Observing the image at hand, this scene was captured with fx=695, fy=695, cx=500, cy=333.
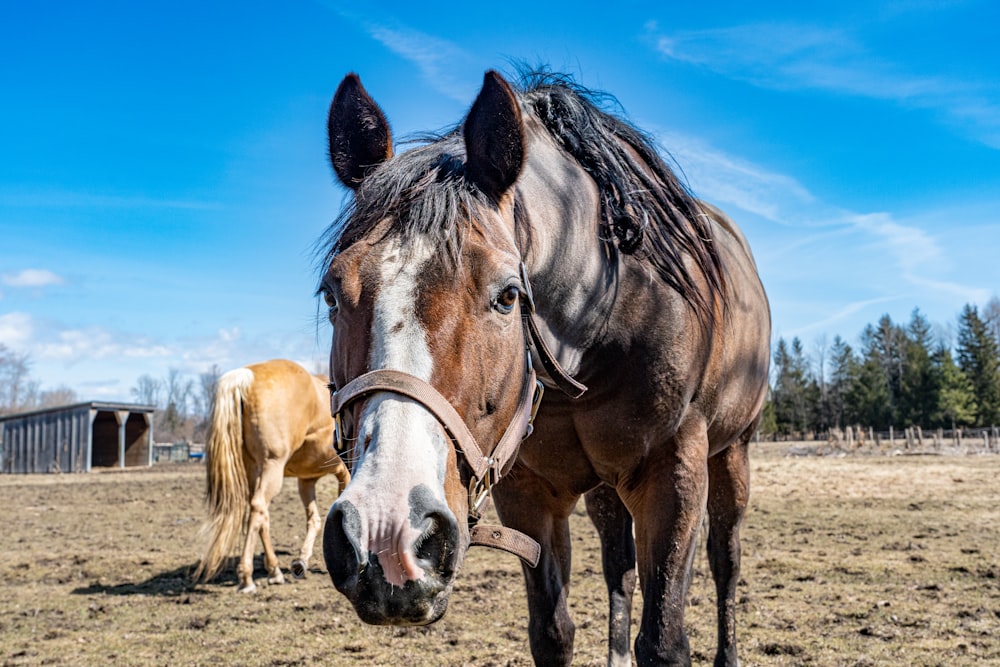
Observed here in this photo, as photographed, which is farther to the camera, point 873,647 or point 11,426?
point 11,426

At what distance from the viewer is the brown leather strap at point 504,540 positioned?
5.89 feet

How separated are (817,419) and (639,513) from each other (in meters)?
64.2

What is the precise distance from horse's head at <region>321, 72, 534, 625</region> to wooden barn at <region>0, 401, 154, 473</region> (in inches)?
1179

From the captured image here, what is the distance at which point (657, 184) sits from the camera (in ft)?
9.32

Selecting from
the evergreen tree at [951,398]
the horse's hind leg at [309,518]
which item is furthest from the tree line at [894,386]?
the horse's hind leg at [309,518]

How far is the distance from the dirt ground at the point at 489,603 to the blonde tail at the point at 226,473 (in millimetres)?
519

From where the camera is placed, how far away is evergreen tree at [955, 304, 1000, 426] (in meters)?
50.5

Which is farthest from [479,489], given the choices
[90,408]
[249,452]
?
[90,408]

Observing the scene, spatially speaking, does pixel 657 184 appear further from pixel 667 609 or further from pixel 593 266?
pixel 667 609

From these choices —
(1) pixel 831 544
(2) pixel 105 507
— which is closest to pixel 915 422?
(1) pixel 831 544

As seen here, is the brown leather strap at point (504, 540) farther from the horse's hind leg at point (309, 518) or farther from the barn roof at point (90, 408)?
the barn roof at point (90, 408)

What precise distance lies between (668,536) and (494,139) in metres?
1.53

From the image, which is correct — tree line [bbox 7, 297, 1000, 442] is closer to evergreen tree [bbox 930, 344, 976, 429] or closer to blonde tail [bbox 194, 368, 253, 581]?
evergreen tree [bbox 930, 344, 976, 429]

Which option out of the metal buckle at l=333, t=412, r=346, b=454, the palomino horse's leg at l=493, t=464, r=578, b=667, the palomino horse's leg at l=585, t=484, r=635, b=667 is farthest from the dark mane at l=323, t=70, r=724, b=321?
the palomino horse's leg at l=585, t=484, r=635, b=667
